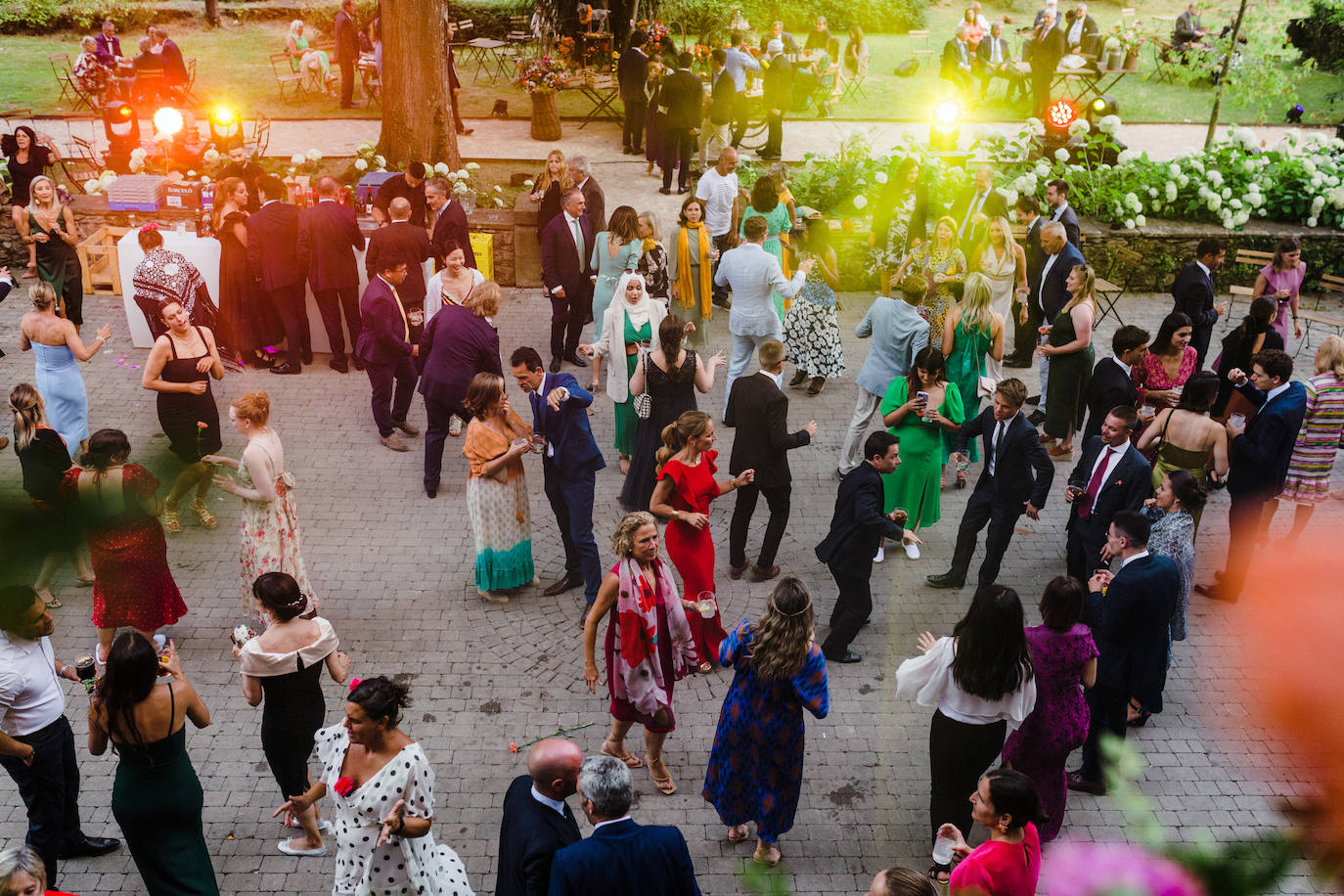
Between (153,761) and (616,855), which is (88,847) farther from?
(616,855)

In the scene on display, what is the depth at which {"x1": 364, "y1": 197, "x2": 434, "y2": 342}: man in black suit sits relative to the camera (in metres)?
9.00

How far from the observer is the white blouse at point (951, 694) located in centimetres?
491

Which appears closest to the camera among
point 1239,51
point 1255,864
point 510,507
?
point 1255,864

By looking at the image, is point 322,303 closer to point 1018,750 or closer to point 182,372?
point 182,372

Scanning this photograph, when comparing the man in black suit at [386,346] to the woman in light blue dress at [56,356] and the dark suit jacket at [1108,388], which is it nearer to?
the woman in light blue dress at [56,356]

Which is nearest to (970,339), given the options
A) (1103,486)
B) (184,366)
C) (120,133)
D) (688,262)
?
(1103,486)

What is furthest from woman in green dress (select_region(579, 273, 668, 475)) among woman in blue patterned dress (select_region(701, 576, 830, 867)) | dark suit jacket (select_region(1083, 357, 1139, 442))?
woman in blue patterned dress (select_region(701, 576, 830, 867))

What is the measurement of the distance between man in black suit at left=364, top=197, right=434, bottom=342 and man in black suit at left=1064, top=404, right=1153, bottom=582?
5.57 m

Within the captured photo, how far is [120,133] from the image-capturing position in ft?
47.4

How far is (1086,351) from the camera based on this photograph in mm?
8383

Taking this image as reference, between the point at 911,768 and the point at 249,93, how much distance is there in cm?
1900

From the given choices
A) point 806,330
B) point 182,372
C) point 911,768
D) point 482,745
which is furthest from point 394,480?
point 911,768

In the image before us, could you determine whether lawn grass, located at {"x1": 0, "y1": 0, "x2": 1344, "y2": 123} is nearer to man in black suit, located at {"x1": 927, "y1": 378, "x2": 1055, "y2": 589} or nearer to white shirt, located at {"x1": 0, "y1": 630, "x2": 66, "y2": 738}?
man in black suit, located at {"x1": 927, "y1": 378, "x2": 1055, "y2": 589}

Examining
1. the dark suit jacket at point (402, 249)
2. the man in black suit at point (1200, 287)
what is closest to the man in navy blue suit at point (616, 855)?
the dark suit jacket at point (402, 249)
